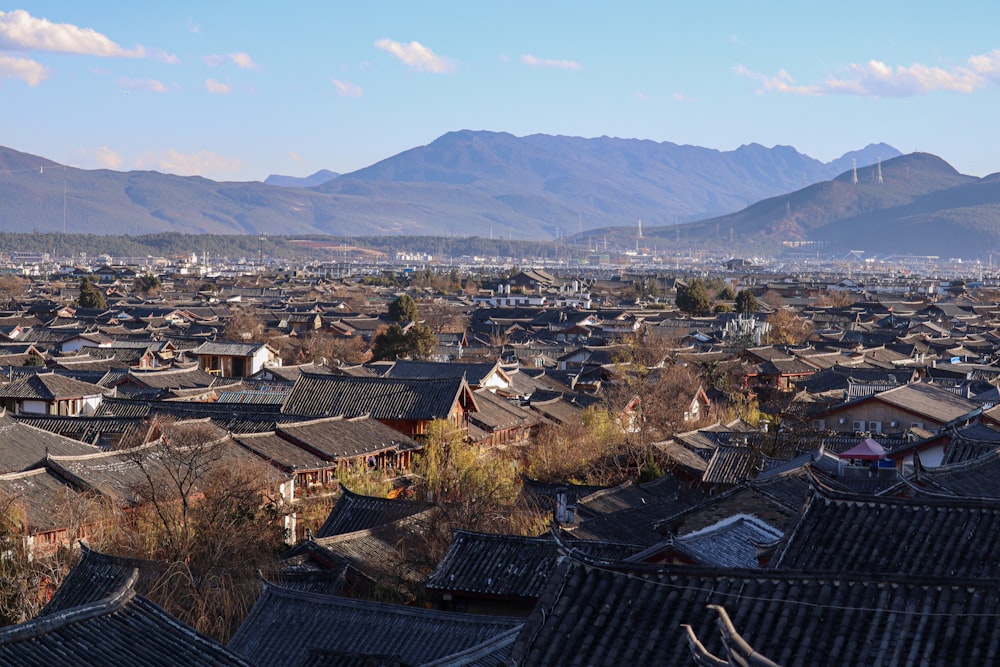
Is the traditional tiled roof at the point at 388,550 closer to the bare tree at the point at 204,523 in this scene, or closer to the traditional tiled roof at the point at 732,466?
the bare tree at the point at 204,523

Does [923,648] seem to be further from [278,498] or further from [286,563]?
[278,498]

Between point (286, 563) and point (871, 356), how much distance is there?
4112 centimetres

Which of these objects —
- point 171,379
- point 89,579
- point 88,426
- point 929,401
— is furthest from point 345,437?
point 929,401

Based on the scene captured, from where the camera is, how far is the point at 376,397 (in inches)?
1312

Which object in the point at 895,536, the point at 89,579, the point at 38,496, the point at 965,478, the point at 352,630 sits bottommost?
the point at 38,496

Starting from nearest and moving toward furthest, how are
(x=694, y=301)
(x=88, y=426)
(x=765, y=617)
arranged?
1. (x=765, y=617)
2. (x=88, y=426)
3. (x=694, y=301)

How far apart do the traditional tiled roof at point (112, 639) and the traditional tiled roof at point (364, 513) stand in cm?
1100

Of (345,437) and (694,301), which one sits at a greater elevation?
(345,437)

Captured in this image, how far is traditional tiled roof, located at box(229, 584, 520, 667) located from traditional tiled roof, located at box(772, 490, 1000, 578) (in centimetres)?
457

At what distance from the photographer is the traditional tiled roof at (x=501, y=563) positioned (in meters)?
16.9

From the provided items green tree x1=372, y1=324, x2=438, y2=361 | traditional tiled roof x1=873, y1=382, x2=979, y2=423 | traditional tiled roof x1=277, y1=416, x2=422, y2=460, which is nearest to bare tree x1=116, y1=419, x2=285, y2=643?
traditional tiled roof x1=277, y1=416, x2=422, y2=460

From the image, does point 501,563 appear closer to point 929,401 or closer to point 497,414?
point 497,414

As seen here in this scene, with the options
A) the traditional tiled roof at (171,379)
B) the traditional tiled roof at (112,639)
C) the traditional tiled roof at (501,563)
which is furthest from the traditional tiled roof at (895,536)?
the traditional tiled roof at (171,379)

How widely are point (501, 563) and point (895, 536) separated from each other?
8.67 metres
